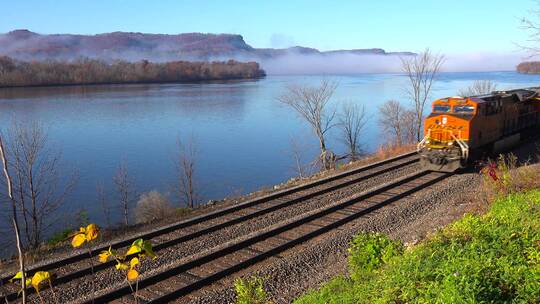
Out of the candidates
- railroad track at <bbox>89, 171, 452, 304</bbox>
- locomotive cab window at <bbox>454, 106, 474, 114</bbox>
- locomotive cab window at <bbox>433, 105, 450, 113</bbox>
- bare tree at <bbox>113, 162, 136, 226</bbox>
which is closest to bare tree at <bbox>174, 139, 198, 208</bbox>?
bare tree at <bbox>113, 162, 136, 226</bbox>

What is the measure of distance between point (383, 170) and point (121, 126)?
2991cm

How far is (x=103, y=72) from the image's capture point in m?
103

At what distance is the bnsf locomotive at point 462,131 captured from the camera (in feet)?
56.6

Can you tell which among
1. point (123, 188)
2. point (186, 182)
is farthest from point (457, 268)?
point (186, 182)

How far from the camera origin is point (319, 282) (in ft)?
27.7

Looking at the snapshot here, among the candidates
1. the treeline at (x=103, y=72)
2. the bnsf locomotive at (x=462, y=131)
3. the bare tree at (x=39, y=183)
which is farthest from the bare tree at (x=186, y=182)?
the treeline at (x=103, y=72)

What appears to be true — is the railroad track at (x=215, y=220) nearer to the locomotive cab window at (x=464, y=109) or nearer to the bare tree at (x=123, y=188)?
the locomotive cab window at (x=464, y=109)

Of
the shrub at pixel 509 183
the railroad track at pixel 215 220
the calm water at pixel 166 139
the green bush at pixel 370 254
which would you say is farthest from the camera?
the calm water at pixel 166 139

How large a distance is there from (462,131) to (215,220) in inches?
404

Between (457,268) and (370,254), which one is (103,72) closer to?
(370,254)

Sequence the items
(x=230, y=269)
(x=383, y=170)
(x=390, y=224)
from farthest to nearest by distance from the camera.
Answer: (x=383, y=170) → (x=390, y=224) → (x=230, y=269)

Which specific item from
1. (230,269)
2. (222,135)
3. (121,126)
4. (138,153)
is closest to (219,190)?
(138,153)

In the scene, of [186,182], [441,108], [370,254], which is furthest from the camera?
[186,182]

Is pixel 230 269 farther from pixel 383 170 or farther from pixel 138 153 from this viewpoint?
pixel 138 153
